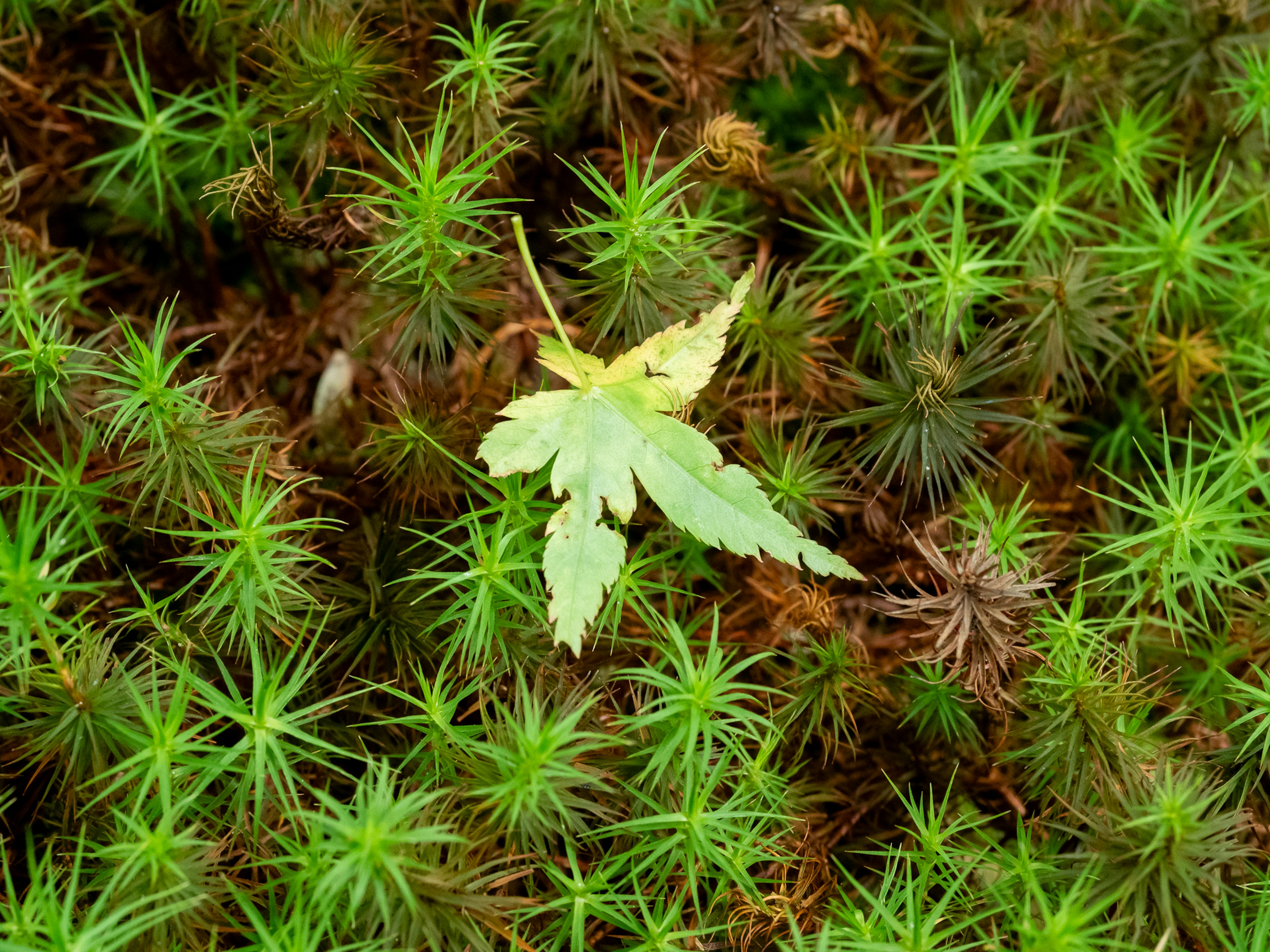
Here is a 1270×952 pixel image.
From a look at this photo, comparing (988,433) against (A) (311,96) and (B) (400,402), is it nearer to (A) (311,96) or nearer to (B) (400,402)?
(B) (400,402)

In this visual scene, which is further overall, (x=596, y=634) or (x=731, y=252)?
(x=731, y=252)

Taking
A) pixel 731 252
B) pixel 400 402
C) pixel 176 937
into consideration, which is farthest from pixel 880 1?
pixel 176 937

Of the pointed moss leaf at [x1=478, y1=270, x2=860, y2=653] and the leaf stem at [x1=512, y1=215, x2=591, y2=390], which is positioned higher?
the leaf stem at [x1=512, y1=215, x2=591, y2=390]

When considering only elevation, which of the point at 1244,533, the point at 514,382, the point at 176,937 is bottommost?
the point at 176,937

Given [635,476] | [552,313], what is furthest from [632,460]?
[552,313]

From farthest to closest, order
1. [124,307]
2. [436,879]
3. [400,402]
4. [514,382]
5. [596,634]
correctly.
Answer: [124,307] → [400,402] → [514,382] → [596,634] → [436,879]

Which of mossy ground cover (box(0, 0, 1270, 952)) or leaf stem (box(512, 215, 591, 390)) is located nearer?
mossy ground cover (box(0, 0, 1270, 952))

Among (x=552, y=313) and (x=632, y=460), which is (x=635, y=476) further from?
(x=552, y=313)
